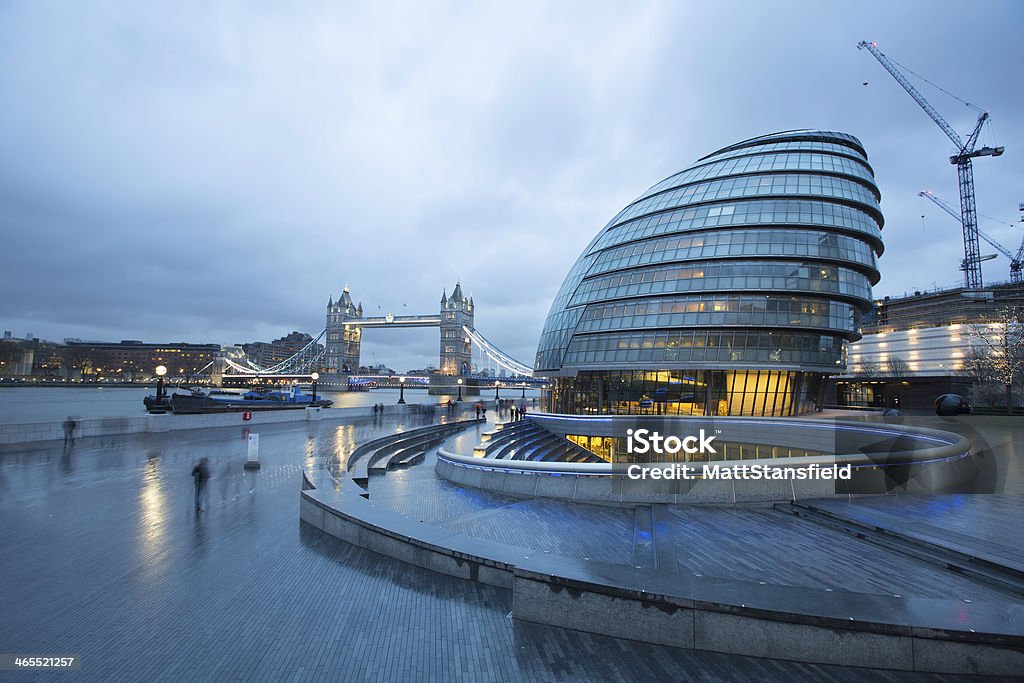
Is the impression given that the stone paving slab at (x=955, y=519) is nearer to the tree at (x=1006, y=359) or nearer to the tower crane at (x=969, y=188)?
the tree at (x=1006, y=359)

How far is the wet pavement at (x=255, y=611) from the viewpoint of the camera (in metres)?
5.55

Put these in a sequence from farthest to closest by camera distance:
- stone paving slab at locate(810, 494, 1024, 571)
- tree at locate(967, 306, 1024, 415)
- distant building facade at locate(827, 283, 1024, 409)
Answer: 1. distant building facade at locate(827, 283, 1024, 409)
2. tree at locate(967, 306, 1024, 415)
3. stone paving slab at locate(810, 494, 1024, 571)

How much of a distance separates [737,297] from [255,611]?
40.5 meters

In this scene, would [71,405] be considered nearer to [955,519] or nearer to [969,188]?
[955,519]

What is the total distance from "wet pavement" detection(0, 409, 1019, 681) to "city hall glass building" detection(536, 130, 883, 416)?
102 ft

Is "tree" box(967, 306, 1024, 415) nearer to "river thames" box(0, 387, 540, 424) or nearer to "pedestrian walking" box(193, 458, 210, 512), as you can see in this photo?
"pedestrian walking" box(193, 458, 210, 512)

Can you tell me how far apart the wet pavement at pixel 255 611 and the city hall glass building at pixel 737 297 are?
31232mm

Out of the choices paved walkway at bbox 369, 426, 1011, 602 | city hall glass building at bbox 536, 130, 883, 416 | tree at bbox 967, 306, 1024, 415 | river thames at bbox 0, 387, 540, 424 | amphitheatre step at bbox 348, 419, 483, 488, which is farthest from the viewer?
river thames at bbox 0, 387, 540, 424

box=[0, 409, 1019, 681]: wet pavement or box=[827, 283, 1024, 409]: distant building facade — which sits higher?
box=[827, 283, 1024, 409]: distant building facade

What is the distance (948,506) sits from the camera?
1211cm

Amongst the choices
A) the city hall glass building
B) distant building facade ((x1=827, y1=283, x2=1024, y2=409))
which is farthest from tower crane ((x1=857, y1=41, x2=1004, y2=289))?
the city hall glass building

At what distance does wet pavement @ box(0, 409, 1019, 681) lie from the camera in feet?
18.2

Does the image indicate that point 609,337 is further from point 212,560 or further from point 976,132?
point 976,132

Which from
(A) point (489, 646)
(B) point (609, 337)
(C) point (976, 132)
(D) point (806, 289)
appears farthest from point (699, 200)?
(C) point (976, 132)
